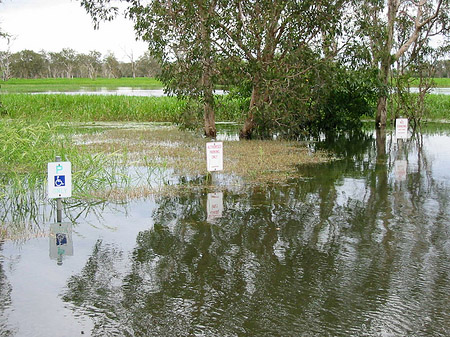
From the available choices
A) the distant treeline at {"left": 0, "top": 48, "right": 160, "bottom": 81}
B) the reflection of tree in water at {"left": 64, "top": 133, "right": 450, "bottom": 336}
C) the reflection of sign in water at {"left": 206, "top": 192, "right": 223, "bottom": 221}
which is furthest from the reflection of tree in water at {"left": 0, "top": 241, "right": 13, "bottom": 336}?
the distant treeline at {"left": 0, "top": 48, "right": 160, "bottom": 81}

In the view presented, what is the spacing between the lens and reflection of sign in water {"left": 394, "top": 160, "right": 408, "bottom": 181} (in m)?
12.5

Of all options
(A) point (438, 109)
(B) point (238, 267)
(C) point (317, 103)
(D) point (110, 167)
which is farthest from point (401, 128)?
(A) point (438, 109)

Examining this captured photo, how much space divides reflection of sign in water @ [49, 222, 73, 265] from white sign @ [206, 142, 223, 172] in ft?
13.3

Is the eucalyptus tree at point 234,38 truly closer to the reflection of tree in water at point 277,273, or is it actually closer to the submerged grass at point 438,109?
the reflection of tree in water at point 277,273

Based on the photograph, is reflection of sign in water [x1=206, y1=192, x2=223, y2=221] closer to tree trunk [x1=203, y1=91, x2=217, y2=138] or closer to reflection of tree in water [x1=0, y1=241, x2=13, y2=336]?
reflection of tree in water [x1=0, y1=241, x2=13, y2=336]

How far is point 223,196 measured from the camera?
10156mm

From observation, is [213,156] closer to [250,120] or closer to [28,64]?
[250,120]

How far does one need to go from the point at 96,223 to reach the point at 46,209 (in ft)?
3.95

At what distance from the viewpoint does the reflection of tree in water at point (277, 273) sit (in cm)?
489

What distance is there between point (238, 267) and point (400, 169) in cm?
840

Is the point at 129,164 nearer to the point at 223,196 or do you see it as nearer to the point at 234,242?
the point at 223,196

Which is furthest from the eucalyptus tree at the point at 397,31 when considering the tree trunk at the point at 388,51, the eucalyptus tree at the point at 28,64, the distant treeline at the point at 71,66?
the eucalyptus tree at the point at 28,64

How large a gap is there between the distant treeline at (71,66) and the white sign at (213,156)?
111m

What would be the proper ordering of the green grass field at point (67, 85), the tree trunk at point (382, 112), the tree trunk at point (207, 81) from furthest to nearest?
the green grass field at point (67, 85)
the tree trunk at point (382, 112)
the tree trunk at point (207, 81)
